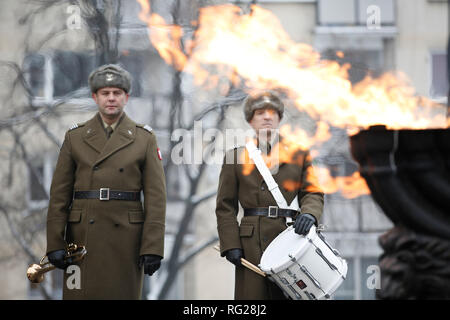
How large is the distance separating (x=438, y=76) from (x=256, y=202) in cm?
790

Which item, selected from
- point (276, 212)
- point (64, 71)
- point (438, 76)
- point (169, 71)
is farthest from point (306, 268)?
point (438, 76)

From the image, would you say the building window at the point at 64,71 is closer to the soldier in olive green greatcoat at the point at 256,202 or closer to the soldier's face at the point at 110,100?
the soldier in olive green greatcoat at the point at 256,202

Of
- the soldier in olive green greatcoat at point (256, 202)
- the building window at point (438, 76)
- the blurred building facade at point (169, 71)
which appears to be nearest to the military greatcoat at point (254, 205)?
the soldier in olive green greatcoat at point (256, 202)

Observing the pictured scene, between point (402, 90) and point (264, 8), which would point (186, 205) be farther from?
point (402, 90)

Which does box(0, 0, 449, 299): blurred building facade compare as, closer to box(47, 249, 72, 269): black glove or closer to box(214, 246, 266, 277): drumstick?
box(214, 246, 266, 277): drumstick

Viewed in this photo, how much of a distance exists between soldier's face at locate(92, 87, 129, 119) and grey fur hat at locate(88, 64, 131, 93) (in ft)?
0.11

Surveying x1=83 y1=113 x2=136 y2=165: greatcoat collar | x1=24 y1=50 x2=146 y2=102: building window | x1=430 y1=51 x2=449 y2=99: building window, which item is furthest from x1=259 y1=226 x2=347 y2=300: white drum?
x1=430 y1=51 x2=449 y2=99: building window

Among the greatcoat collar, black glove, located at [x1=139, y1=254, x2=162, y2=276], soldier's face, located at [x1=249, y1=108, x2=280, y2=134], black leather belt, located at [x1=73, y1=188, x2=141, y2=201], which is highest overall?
soldier's face, located at [x1=249, y1=108, x2=280, y2=134]

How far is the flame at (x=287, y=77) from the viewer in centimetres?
588

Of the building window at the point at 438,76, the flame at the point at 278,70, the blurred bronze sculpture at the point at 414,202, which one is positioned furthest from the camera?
the building window at the point at 438,76

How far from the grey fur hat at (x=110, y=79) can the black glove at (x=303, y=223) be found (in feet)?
4.67

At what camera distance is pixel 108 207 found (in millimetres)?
6238

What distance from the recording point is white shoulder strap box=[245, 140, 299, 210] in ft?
21.6
